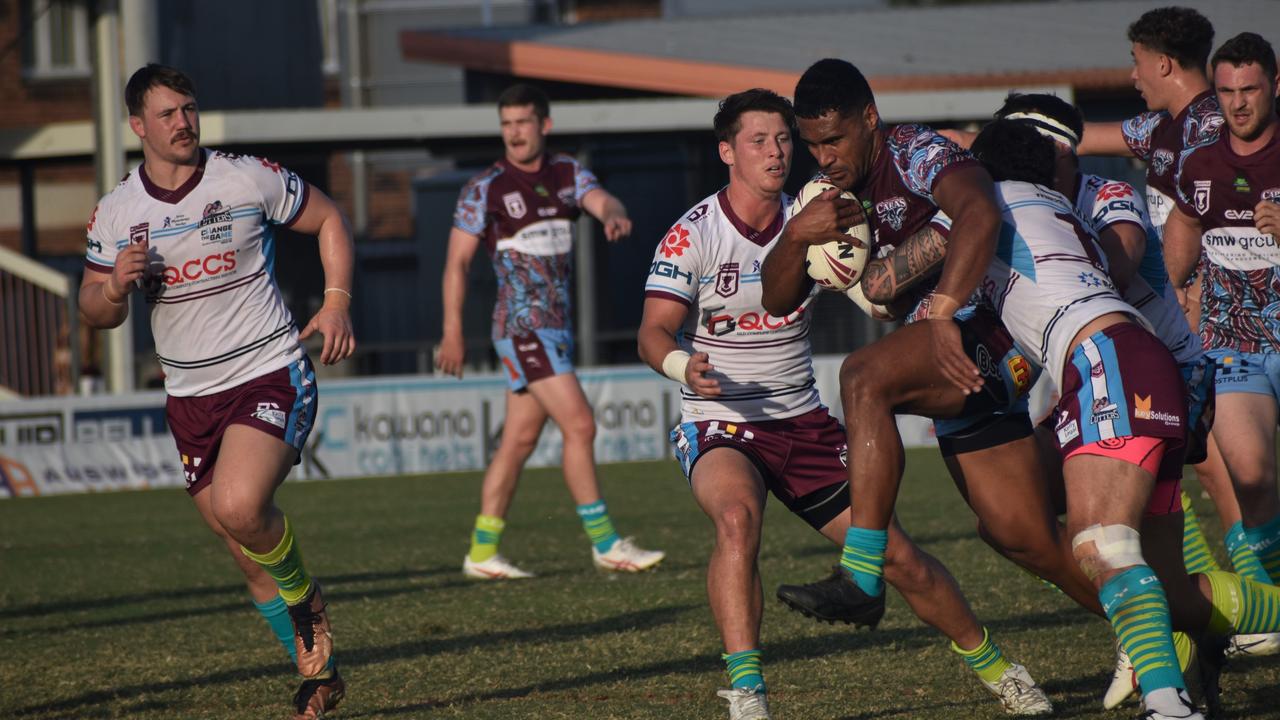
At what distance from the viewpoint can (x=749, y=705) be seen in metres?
5.17

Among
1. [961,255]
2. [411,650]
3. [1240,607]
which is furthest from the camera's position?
[411,650]

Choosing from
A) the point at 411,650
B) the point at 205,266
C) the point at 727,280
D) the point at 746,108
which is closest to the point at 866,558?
the point at 727,280

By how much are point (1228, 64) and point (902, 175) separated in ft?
6.16

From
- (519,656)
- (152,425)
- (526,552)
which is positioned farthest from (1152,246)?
(152,425)

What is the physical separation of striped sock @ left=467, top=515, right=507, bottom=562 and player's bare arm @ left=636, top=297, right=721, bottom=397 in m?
4.18

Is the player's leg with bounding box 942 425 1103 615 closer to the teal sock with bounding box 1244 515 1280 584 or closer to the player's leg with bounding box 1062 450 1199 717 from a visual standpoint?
the player's leg with bounding box 1062 450 1199 717

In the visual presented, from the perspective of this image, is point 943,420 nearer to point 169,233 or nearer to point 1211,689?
point 1211,689

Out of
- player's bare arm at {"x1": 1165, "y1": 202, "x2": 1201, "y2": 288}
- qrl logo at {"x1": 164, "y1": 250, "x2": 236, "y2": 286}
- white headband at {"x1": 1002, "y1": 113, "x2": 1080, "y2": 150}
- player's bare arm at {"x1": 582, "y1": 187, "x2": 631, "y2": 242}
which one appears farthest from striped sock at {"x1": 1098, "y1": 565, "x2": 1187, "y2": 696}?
player's bare arm at {"x1": 582, "y1": 187, "x2": 631, "y2": 242}

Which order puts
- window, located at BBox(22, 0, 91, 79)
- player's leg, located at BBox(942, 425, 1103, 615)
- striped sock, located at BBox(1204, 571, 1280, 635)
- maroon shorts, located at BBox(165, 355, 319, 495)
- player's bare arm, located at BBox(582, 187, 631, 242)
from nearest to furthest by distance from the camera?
striped sock, located at BBox(1204, 571, 1280, 635), player's leg, located at BBox(942, 425, 1103, 615), maroon shorts, located at BBox(165, 355, 319, 495), player's bare arm, located at BBox(582, 187, 631, 242), window, located at BBox(22, 0, 91, 79)

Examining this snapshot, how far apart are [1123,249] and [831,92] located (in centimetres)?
113

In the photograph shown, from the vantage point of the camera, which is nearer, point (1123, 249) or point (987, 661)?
point (1123, 249)

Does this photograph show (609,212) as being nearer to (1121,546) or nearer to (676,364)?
(676,364)

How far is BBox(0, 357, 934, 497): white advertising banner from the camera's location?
17906 mm

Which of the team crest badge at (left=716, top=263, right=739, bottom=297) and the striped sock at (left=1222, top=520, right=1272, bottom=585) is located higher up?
the team crest badge at (left=716, top=263, right=739, bottom=297)
